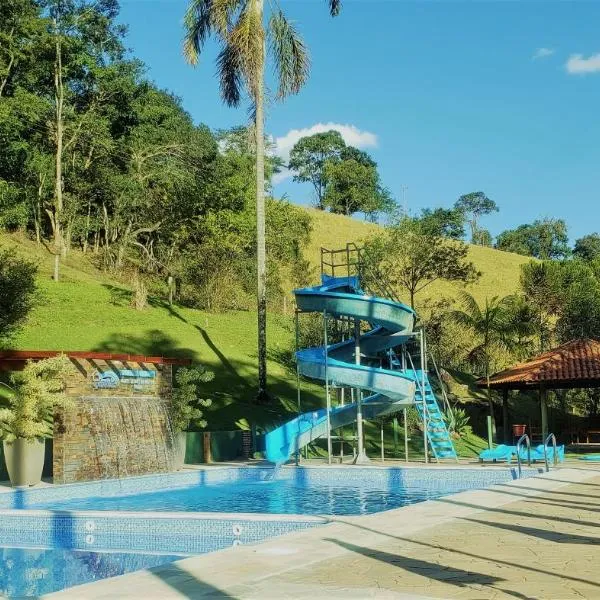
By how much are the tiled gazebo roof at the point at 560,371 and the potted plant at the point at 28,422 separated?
14.1 meters

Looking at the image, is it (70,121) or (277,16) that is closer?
(277,16)

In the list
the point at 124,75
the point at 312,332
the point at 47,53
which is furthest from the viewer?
the point at 124,75

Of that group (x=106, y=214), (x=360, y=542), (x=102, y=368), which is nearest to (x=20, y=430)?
(x=102, y=368)

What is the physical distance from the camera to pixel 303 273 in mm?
47625

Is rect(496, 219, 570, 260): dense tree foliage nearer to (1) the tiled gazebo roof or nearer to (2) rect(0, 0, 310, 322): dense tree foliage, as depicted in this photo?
(2) rect(0, 0, 310, 322): dense tree foliage

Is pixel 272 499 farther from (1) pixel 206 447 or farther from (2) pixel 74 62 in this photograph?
(2) pixel 74 62

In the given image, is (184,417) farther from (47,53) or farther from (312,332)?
(47,53)

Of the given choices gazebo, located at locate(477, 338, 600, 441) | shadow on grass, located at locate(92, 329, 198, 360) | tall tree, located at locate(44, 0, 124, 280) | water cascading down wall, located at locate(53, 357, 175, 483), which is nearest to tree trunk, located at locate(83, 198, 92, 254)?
tall tree, located at locate(44, 0, 124, 280)

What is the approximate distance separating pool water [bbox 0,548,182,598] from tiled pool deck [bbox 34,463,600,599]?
219 centimetres

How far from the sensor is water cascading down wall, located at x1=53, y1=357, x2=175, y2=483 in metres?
16.5

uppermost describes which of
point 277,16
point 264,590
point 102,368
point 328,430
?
point 277,16

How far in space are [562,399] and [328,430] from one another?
1812cm

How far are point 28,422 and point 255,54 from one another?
14.3 m

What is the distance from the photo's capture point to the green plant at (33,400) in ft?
49.8
